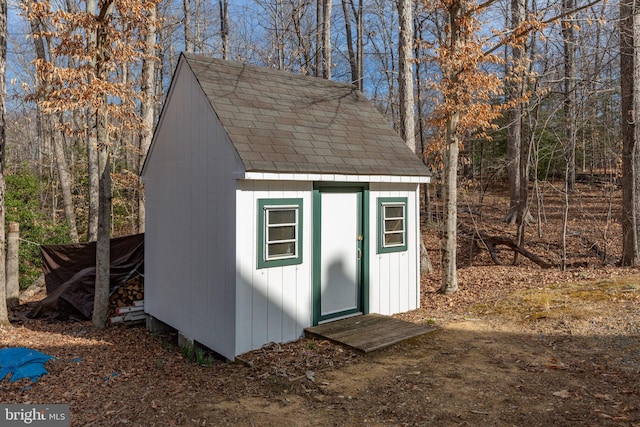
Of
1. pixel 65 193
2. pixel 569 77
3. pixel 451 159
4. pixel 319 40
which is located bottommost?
pixel 65 193

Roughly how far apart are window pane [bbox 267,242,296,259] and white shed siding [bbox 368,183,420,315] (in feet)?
5.15

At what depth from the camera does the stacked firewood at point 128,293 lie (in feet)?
30.6

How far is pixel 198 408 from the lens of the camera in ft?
15.4

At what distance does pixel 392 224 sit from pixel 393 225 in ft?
0.11

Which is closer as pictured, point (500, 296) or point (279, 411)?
point (279, 411)

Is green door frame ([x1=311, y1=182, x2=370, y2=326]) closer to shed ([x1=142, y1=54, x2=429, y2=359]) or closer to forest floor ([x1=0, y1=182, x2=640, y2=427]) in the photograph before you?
shed ([x1=142, y1=54, x2=429, y2=359])

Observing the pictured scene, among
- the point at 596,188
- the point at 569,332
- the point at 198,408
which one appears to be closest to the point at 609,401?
the point at 569,332

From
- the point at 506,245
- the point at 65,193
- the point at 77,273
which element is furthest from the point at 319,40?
the point at 77,273

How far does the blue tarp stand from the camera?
18.8ft

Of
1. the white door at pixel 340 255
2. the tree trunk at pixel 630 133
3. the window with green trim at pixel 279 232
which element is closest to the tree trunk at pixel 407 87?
the white door at pixel 340 255

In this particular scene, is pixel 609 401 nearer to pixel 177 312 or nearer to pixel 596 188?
pixel 177 312

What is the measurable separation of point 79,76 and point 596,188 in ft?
75.7

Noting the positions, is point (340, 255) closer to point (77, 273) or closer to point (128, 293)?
point (128, 293)

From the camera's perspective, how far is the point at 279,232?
6.50 meters
